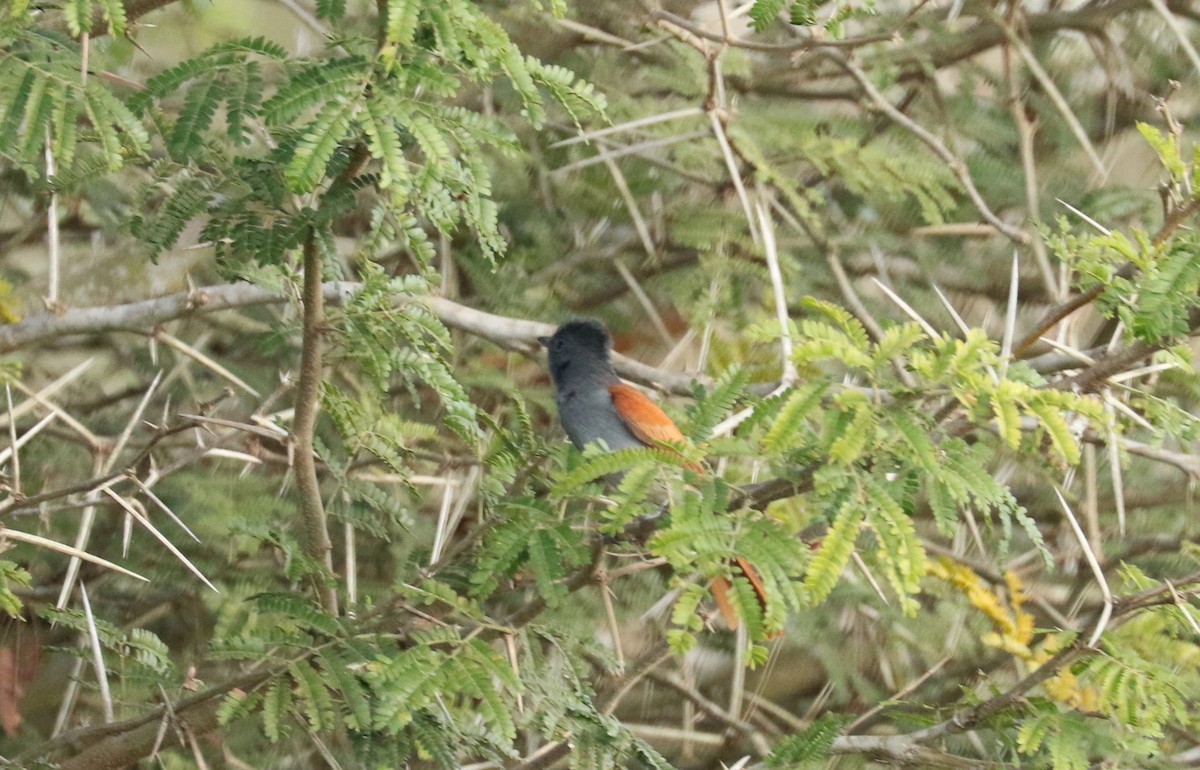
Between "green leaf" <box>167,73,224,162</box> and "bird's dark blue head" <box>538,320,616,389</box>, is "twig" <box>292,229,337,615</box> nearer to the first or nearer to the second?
"green leaf" <box>167,73,224,162</box>

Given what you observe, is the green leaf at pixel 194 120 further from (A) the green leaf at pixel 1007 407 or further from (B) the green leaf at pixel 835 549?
(A) the green leaf at pixel 1007 407

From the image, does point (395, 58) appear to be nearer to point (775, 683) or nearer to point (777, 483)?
point (777, 483)

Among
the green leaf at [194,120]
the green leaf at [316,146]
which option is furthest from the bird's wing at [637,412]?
the green leaf at [316,146]

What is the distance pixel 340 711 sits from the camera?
268 cm

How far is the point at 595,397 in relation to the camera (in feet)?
12.9

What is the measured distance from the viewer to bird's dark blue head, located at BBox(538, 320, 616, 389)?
379cm

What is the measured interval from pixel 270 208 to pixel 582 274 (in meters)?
2.32

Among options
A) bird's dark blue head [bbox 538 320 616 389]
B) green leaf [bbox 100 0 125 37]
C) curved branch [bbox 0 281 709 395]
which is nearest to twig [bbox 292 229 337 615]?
green leaf [bbox 100 0 125 37]

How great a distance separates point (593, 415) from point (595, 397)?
6cm

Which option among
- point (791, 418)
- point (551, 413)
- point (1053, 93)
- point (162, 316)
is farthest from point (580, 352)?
point (791, 418)

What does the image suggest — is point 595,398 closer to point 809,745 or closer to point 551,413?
point 551,413

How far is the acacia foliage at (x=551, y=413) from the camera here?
2070 millimetres

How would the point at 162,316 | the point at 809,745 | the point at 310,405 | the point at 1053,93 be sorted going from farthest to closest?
the point at 1053,93 < the point at 162,316 < the point at 809,745 < the point at 310,405

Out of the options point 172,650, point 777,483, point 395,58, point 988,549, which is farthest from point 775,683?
point 395,58
